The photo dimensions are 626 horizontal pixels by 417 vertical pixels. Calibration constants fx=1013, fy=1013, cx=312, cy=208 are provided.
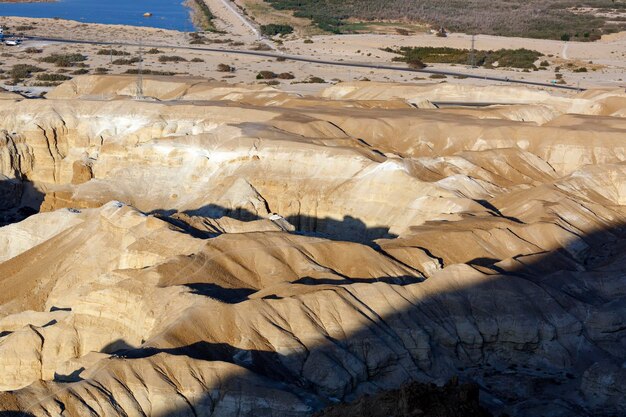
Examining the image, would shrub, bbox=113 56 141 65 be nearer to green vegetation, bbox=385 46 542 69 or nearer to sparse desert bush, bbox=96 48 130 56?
sparse desert bush, bbox=96 48 130 56

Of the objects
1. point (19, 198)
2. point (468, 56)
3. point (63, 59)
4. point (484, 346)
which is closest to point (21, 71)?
point (63, 59)

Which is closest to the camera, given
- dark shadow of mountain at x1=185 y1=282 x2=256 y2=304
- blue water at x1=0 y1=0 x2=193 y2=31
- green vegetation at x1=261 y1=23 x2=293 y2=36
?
dark shadow of mountain at x1=185 y1=282 x2=256 y2=304

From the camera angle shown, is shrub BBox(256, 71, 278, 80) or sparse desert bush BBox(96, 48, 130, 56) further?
sparse desert bush BBox(96, 48, 130, 56)

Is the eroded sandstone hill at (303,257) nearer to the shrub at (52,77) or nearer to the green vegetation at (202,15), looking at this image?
the shrub at (52,77)

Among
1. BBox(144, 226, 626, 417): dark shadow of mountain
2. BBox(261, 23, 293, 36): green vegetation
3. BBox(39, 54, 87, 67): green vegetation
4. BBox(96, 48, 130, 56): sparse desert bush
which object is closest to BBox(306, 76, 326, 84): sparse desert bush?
BBox(39, 54, 87, 67): green vegetation

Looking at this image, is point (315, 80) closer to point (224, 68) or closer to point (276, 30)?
point (224, 68)

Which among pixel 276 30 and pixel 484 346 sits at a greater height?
pixel 276 30
